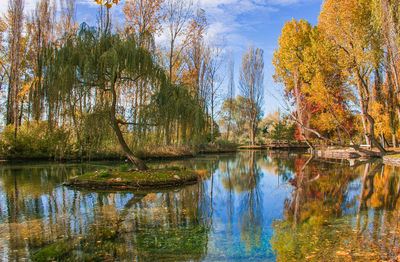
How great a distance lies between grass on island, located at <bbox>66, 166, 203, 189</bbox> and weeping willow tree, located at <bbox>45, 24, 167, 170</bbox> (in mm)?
1385

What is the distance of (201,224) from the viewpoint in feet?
17.6

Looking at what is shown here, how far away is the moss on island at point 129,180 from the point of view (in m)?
8.94

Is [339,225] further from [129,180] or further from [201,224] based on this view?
[129,180]

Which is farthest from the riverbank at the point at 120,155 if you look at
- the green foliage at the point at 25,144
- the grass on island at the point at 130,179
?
the grass on island at the point at 130,179

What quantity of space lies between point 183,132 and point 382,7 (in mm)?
11406

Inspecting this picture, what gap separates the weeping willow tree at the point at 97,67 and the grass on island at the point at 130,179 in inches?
54.5

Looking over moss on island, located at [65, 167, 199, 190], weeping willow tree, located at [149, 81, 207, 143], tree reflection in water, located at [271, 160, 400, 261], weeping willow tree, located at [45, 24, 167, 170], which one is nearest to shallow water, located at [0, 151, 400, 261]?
tree reflection in water, located at [271, 160, 400, 261]

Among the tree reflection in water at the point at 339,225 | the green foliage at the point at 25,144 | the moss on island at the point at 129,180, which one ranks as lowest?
the tree reflection in water at the point at 339,225

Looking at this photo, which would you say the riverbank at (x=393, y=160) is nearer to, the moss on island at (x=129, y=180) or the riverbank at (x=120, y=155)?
the moss on island at (x=129, y=180)

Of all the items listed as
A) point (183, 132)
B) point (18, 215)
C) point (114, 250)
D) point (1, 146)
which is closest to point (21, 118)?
point (1, 146)

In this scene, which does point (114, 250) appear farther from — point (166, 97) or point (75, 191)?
point (166, 97)

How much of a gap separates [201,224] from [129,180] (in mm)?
4355

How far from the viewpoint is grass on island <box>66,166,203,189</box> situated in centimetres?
895

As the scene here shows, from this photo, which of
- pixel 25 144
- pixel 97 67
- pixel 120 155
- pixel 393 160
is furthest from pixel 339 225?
pixel 25 144
